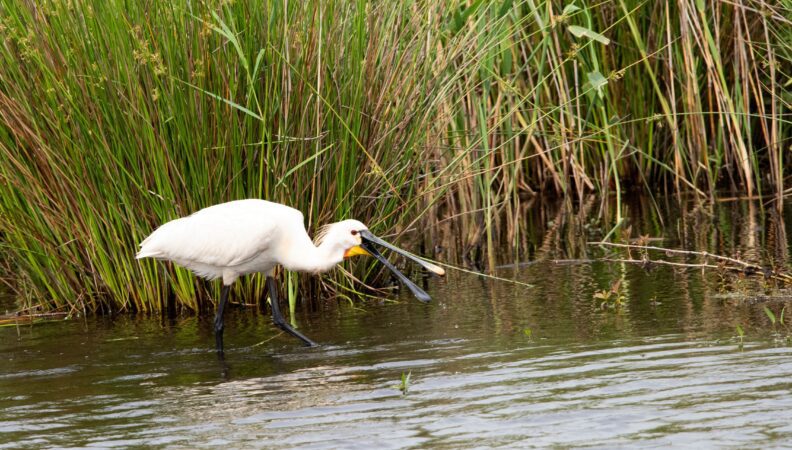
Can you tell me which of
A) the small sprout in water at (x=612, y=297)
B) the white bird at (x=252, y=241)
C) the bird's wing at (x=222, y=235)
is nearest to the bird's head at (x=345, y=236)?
the white bird at (x=252, y=241)

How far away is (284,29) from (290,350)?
1898 mm

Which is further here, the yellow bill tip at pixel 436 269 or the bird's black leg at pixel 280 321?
the yellow bill tip at pixel 436 269

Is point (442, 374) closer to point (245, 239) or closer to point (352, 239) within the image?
Result: point (352, 239)

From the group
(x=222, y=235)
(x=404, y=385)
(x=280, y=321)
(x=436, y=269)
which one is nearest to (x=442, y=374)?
(x=404, y=385)

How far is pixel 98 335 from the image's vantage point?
757cm

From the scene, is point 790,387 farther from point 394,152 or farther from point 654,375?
point 394,152

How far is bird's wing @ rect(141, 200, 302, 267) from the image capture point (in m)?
7.03

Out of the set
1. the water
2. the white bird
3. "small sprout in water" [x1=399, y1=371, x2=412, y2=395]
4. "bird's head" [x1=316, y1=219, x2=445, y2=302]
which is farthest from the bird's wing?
"small sprout in water" [x1=399, y1=371, x2=412, y2=395]

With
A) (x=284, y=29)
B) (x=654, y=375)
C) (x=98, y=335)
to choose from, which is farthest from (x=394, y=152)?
(x=654, y=375)

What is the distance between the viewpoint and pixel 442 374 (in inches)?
230

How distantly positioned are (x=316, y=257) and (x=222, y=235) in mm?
536

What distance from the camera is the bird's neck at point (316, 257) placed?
7.07 metres

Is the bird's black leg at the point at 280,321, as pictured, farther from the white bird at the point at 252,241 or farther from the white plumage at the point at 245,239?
the white plumage at the point at 245,239

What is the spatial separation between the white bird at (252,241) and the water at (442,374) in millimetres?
453
